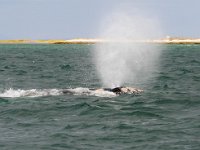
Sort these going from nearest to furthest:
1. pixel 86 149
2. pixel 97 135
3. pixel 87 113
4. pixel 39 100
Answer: pixel 86 149, pixel 97 135, pixel 87 113, pixel 39 100

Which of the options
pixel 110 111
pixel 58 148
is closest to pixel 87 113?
pixel 110 111

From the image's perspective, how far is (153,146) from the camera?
76.4 ft

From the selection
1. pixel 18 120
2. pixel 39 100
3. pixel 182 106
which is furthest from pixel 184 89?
pixel 18 120

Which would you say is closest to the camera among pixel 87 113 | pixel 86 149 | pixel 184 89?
pixel 86 149

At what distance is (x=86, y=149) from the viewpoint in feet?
75.0

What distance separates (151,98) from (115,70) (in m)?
14.6

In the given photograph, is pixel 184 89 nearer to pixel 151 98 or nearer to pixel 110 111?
pixel 151 98

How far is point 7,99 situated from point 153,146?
18.0 meters

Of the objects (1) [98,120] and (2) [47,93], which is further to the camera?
(2) [47,93]

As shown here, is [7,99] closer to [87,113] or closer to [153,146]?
[87,113]

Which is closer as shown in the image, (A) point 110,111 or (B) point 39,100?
(A) point 110,111

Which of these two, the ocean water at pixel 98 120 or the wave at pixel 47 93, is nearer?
the ocean water at pixel 98 120

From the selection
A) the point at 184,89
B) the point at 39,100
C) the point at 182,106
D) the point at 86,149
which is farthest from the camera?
the point at 184,89

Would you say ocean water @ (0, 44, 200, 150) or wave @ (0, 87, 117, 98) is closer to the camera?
ocean water @ (0, 44, 200, 150)
